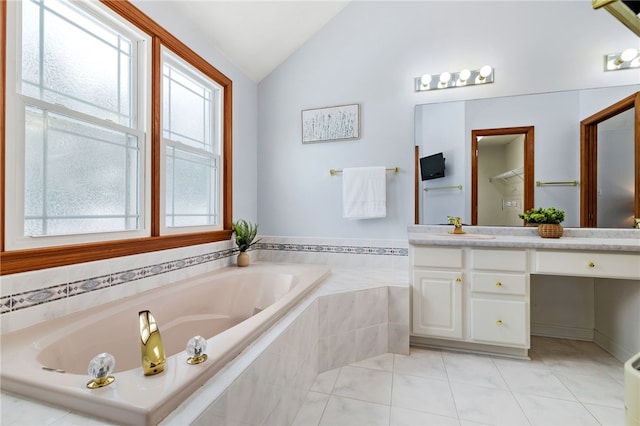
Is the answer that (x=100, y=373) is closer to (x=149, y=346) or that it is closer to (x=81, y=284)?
(x=149, y=346)

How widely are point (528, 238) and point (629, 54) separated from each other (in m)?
1.45

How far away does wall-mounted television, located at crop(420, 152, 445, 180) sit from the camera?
2.31 m

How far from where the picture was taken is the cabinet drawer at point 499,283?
69.1 inches

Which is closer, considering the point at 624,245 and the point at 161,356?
the point at 161,356

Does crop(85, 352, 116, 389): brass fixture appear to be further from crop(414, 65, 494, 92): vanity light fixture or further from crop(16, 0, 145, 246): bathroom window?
crop(414, 65, 494, 92): vanity light fixture

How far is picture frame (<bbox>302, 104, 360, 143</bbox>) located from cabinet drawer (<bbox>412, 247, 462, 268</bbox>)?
1.16 metres

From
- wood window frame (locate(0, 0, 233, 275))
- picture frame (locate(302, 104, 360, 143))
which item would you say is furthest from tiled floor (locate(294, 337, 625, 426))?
picture frame (locate(302, 104, 360, 143))

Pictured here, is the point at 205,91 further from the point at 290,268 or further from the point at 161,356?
the point at 161,356

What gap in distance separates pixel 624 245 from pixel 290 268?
6.77 ft

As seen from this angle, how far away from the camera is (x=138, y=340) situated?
4.33 ft

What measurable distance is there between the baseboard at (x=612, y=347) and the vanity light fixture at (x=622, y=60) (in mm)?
1873

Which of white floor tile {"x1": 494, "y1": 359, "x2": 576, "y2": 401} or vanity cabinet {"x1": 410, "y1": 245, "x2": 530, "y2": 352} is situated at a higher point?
vanity cabinet {"x1": 410, "y1": 245, "x2": 530, "y2": 352}

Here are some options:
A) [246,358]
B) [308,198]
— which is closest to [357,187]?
[308,198]

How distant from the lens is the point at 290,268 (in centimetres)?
228
